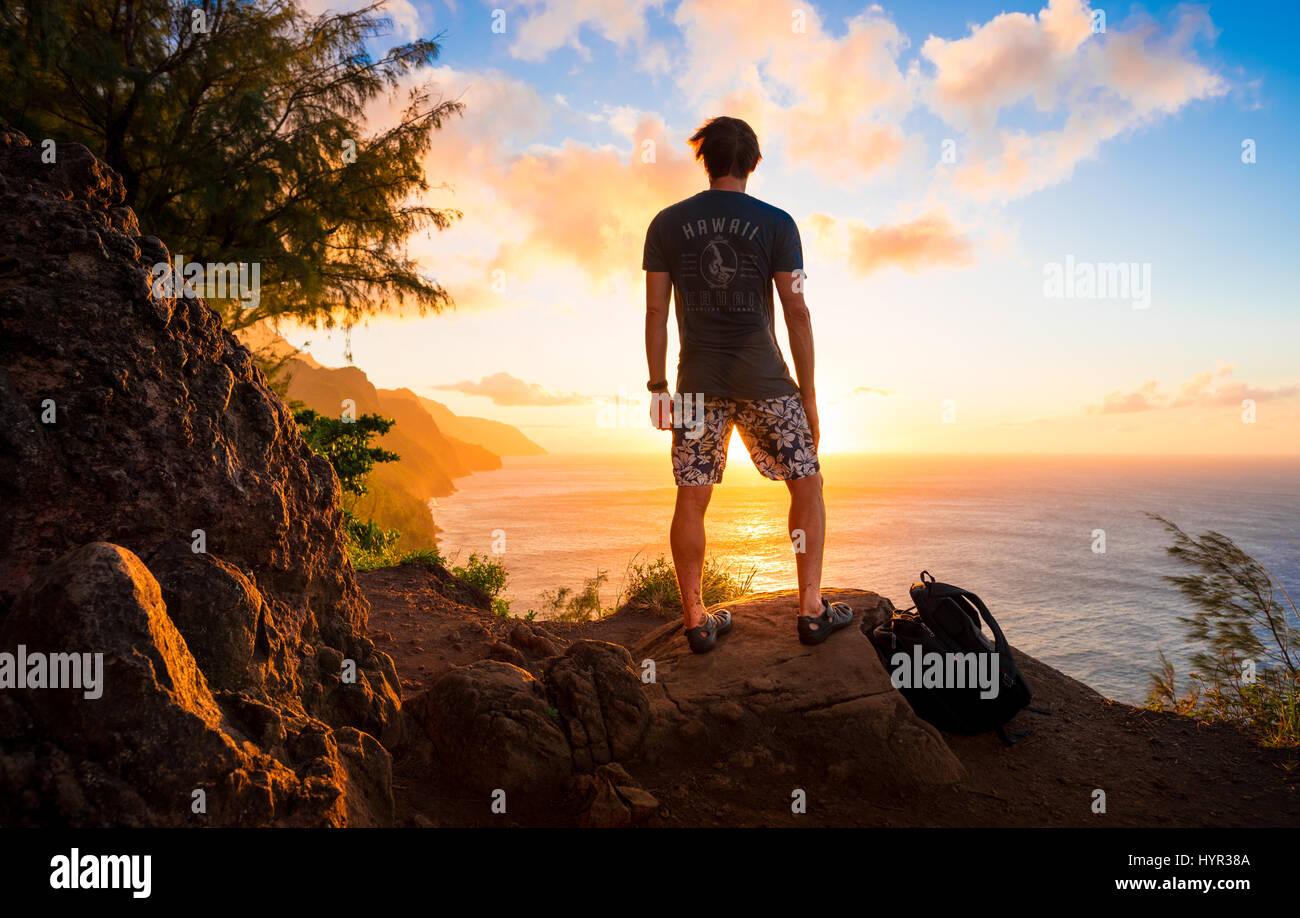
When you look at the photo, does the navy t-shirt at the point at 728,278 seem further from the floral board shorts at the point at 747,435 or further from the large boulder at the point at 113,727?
the large boulder at the point at 113,727

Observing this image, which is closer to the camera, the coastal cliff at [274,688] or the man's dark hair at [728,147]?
the coastal cliff at [274,688]

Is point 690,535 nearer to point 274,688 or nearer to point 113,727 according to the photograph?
point 274,688

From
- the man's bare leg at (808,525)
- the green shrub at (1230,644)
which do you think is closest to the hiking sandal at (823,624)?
the man's bare leg at (808,525)

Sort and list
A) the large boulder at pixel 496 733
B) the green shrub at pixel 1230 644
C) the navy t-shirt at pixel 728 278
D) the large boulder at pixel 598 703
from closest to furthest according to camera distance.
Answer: the large boulder at pixel 496 733
the large boulder at pixel 598 703
the navy t-shirt at pixel 728 278
the green shrub at pixel 1230 644

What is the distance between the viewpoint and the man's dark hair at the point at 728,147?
12.8 ft

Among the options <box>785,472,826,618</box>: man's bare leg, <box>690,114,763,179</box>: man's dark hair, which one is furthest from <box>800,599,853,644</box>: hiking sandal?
<box>690,114,763,179</box>: man's dark hair

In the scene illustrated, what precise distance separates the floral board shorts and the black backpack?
0.95 metres

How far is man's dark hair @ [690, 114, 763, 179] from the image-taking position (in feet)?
12.8

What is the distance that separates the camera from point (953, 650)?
389cm

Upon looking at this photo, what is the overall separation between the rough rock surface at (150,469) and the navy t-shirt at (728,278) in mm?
2229

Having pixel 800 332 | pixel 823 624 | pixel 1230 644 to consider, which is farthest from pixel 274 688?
pixel 1230 644

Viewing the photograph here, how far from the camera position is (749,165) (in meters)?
3.97
